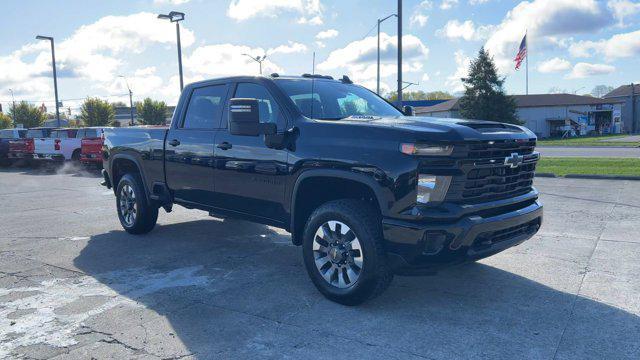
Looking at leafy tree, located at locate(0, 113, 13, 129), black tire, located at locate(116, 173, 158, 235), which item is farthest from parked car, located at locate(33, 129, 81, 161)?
leafy tree, located at locate(0, 113, 13, 129)

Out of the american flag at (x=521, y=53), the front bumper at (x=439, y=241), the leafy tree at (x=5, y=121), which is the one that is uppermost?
the american flag at (x=521, y=53)

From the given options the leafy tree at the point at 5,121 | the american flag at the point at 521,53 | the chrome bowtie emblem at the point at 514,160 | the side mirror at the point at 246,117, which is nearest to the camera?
the chrome bowtie emblem at the point at 514,160

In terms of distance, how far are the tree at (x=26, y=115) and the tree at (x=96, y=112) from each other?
680 cm

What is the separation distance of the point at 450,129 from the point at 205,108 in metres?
3.07

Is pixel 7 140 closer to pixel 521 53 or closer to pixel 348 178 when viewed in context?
pixel 348 178

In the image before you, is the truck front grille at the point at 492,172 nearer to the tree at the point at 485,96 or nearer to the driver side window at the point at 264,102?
the driver side window at the point at 264,102

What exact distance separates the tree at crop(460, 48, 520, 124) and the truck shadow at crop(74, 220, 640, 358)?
123 feet

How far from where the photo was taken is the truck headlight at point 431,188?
12.6 feet

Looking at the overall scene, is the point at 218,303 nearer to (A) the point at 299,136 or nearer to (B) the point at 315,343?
(B) the point at 315,343

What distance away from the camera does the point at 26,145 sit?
66.1 feet

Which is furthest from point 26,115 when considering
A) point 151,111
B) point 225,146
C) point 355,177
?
point 355,177

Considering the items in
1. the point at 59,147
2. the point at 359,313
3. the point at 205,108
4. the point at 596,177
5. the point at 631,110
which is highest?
the point at 631,110

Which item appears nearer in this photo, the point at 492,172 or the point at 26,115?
the point at 492,172

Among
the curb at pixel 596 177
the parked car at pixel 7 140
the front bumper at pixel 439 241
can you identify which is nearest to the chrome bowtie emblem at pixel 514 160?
the front bumper at pixel 439 241
